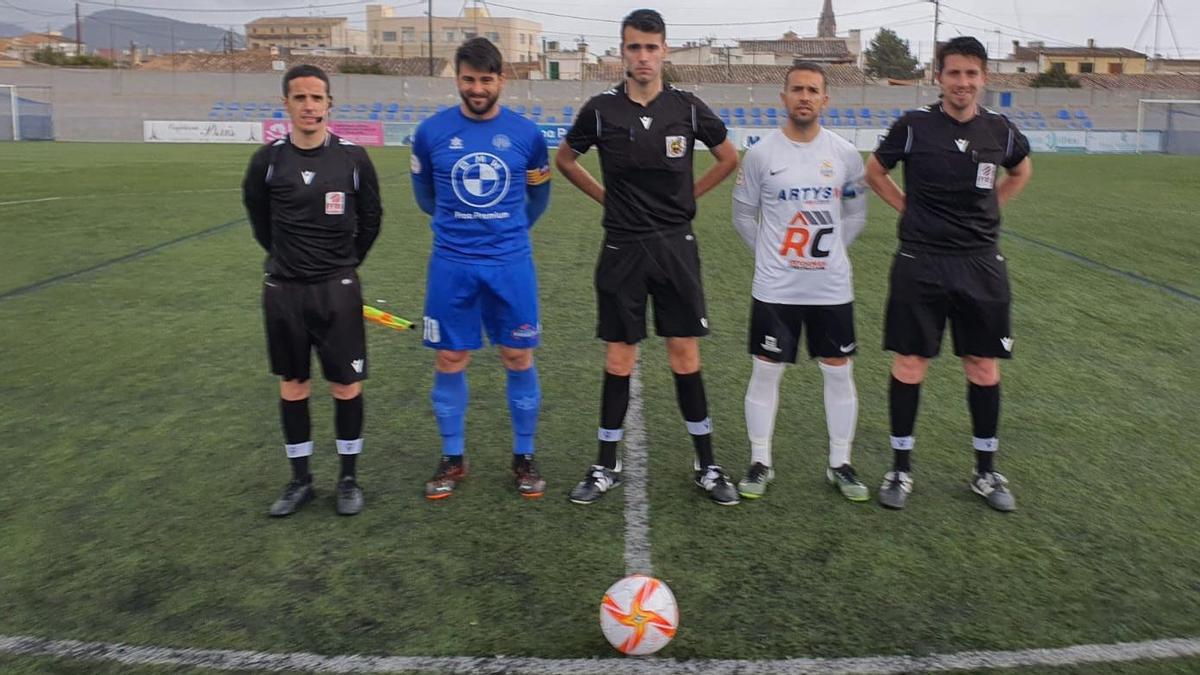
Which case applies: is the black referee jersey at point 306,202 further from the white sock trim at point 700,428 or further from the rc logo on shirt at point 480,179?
the white sock trim at point 700,428

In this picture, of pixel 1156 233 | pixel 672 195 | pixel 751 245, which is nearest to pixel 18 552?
pixel 672 195

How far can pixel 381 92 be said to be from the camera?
5159 cm

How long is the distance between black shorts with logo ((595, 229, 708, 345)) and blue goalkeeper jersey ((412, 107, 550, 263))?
0.44 m

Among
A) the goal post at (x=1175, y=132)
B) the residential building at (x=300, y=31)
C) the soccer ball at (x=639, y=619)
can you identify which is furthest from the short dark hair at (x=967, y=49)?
the residential building at (x=300, y=31)

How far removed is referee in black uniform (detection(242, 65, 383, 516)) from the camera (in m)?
4.08

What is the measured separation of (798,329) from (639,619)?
1837 mm

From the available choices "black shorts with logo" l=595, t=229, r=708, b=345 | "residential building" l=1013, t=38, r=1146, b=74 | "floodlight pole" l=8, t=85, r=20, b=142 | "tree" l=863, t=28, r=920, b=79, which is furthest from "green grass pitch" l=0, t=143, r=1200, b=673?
"tree" l=863, t=28, r=920, b=79

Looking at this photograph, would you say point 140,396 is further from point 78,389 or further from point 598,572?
point 598,572

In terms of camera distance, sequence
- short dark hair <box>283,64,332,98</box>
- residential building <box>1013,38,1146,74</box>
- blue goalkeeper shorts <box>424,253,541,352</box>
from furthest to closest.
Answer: residential building <box>1013,38,1146,74</box> → blue goalkeeper shorts <box>424,253,541,352</box> → short dark hair <box>283,64,332,98</box>

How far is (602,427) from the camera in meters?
4.54

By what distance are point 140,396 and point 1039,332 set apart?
21.8ft

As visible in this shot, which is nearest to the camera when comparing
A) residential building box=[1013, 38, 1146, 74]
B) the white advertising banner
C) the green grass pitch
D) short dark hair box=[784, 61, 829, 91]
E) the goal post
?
the green grass pitch

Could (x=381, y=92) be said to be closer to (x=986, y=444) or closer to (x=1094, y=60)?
(x=986, y=444)

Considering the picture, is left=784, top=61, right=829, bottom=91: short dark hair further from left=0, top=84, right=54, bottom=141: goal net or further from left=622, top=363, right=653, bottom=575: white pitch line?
left=0, top=84, right=54, bottom=141: goal net
